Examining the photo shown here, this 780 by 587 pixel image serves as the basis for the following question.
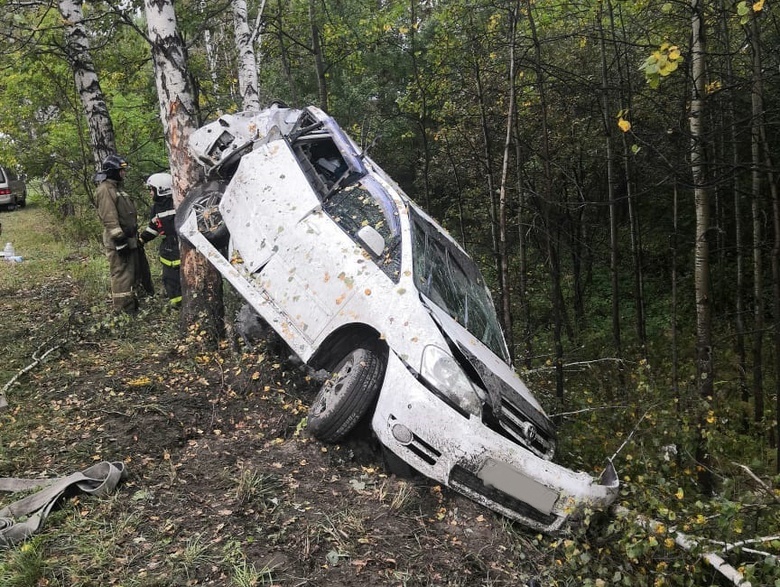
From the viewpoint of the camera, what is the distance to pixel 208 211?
5504 millimetres

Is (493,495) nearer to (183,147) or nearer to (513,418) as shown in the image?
(513,418)

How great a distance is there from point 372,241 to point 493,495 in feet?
6.59

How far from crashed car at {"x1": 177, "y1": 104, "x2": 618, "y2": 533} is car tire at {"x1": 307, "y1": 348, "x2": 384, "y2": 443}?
0.03 ft

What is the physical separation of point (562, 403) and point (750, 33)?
13.3ft

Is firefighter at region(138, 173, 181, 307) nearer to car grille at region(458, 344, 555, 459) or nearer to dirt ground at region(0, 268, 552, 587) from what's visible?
dirt ground at region(0, 268, 552, 587)

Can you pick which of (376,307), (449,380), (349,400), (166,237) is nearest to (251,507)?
(349,400)

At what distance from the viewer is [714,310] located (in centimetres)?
1183

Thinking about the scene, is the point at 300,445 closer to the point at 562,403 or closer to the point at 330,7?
the point at 562,403

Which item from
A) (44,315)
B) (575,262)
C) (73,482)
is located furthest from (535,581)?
(575,262)

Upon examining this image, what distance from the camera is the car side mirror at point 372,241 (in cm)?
439

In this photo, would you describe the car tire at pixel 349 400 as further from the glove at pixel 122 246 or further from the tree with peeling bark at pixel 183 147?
the glove at pixel 122 246

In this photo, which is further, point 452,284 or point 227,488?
point 452,284

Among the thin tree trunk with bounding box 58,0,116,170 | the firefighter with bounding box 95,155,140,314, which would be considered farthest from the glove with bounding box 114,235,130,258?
the thin tree trunk with bounding box 58,0,116,170

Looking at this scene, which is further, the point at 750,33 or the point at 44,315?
the point at 44,315
